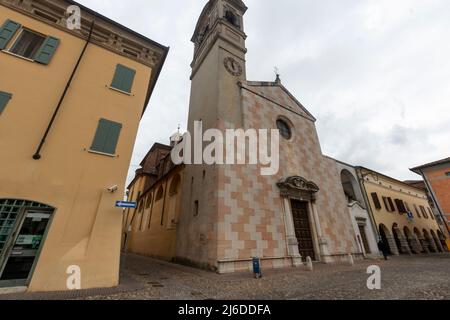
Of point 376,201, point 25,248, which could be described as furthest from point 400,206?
point 25,248

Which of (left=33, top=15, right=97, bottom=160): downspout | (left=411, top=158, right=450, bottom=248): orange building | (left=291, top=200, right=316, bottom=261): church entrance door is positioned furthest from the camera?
(left=411, top=158, right=450, bottom=248): orange building

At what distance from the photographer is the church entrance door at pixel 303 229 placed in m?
12.1

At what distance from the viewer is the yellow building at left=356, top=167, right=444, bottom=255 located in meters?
19.6

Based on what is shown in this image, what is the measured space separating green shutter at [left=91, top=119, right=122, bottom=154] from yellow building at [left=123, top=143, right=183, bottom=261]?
13.1 ft

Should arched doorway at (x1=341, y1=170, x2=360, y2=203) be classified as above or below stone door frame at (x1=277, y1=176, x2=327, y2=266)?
above

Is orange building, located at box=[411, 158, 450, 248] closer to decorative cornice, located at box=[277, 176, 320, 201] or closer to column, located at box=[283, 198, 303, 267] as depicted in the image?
decorative cornice, located at box=[277, 176, 320, 201]

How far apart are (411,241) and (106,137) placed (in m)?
30.4

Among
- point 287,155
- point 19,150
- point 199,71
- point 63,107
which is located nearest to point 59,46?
point 63,107

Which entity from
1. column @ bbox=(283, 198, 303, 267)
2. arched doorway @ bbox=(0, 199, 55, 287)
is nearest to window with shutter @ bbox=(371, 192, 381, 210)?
column @ bbox=(283, 198, 303, 267)

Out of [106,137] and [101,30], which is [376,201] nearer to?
[106,137]

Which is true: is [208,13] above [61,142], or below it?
above

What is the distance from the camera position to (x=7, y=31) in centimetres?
728

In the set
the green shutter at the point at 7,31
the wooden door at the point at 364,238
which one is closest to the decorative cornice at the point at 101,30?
the green shutter at the point at 7,31
